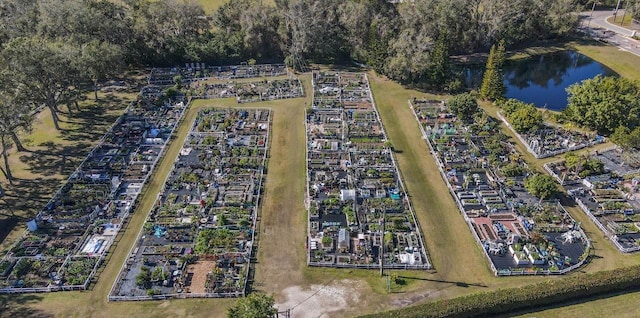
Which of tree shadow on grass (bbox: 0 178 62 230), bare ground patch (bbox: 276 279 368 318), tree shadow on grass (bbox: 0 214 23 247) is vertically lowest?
bare ground patch (bbox: 276 279 368 318)

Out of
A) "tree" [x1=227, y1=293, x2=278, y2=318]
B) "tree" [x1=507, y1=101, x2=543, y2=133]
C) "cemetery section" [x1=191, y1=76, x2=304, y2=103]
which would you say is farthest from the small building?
"cemetery section" [x1=191, y1=76, x2=304, y2=103]

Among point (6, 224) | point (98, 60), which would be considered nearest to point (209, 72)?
point (98, 60)

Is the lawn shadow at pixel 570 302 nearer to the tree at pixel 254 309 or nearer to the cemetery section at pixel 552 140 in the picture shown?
the tree at pixel 254 309

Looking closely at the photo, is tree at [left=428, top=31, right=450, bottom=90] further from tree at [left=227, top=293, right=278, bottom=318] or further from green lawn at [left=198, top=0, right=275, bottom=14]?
tree at [left=227, top=293, right=278, bottom=318]

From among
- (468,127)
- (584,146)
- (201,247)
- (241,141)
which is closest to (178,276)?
(201,247)

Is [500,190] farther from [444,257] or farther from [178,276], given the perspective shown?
[178,276]

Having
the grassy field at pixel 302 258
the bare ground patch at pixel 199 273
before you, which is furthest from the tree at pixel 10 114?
the bare ground patch at pixel 199 273
